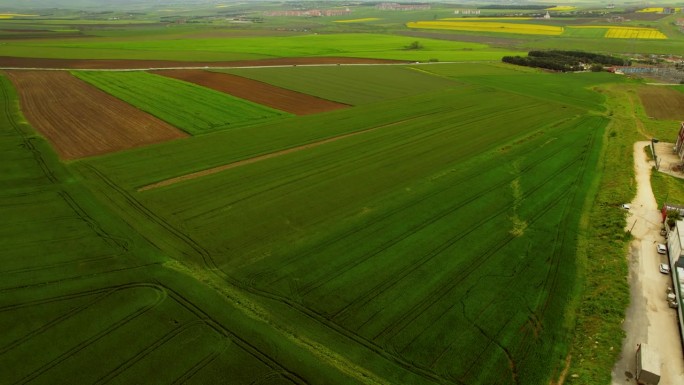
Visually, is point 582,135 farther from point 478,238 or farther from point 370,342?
point 370,342

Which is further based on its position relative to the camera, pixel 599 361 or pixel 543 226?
pixel 543 226

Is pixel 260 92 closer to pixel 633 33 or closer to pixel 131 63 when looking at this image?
pixel 131 63

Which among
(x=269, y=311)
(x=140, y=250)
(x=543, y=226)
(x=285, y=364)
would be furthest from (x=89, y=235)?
(x=543, y=226)

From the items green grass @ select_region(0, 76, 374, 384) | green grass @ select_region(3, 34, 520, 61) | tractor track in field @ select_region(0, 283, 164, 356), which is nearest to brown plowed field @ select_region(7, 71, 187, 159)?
green grass @ select_region(0, 76, 374, 384)

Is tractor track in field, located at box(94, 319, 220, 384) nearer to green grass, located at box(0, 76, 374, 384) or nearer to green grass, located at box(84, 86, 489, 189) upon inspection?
green grass, located at box(0, 76, 374, 384)

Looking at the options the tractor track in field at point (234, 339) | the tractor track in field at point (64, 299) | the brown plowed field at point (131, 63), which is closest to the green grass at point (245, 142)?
the tractor track in field at point (64, 299)
